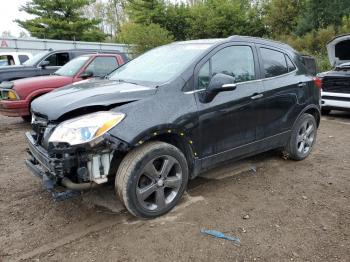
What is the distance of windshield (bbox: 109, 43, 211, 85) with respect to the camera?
3918 millimetres

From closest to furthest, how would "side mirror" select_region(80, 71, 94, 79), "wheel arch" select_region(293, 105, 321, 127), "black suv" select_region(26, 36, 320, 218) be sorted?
"black suv" select_region(26, 36, 320, 218) → "wheel arch" select_region(293, 105, 321, 127) → "side mirror" select_region(80, 71, 94, 79)

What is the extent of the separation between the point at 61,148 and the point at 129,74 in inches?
66.0

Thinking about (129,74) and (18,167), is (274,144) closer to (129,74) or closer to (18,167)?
(129,74)

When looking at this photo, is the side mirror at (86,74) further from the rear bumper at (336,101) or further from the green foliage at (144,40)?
the green foliage at (144,40)

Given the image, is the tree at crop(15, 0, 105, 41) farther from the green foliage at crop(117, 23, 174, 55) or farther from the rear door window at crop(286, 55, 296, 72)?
the rear door window at crop(286, 55, 296, 72)

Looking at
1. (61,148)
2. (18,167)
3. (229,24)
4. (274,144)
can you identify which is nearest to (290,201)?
(274,144)

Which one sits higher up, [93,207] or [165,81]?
[165,81]

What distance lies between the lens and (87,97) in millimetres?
3420

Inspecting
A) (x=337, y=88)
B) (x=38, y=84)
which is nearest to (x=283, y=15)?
(x=337, y=88)

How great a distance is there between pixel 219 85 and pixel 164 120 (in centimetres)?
73

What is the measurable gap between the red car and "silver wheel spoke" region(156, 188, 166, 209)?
460cm

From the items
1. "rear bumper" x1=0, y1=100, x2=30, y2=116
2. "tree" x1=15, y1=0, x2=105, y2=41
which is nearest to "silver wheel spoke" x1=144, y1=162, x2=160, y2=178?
"rear bumper" x1=0, y1=100, x2=30, y2=116

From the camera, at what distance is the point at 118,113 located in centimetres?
327

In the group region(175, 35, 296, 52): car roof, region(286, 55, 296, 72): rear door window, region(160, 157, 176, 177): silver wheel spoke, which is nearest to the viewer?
region(160, 157, 176, 177): silver wheel spoke
